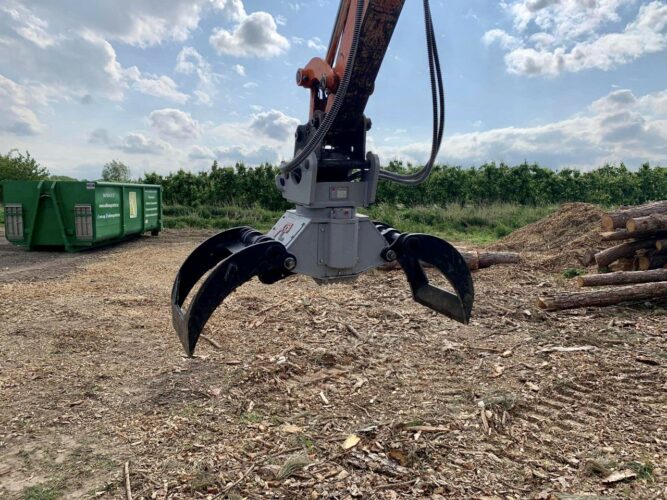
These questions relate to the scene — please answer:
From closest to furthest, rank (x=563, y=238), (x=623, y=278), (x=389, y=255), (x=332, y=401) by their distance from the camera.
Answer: (x=389, y=255)
(x=332, y=401)
(x=623, y=278)
(x=563, y=238)

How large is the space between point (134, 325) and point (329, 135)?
365 centimetres

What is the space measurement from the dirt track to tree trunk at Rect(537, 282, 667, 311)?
128 millimetres

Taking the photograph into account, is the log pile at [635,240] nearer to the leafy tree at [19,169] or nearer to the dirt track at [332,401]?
the dirt track at [332,401]

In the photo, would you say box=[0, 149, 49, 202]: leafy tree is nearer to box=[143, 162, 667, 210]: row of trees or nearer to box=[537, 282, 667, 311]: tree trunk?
box=[143, 162, 667, 210]: row of trees

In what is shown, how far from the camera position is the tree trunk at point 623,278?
23.9 ft

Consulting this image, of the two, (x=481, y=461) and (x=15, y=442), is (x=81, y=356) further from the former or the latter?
(x=481, y=461)

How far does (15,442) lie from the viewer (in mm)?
3475

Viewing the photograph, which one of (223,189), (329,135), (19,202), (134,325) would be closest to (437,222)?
(223,189)

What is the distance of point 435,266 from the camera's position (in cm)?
363

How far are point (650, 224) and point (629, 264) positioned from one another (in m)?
0.92

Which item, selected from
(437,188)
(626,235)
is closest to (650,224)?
(626,235)

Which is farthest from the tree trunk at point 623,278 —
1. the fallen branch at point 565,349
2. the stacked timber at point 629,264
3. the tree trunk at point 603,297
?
the fallen branch at point 565,349

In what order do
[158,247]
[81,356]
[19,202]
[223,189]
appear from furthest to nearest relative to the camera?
[223,189]
[158,247]
[19,202]
[81,356]

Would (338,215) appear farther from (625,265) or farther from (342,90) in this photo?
(625,265)
